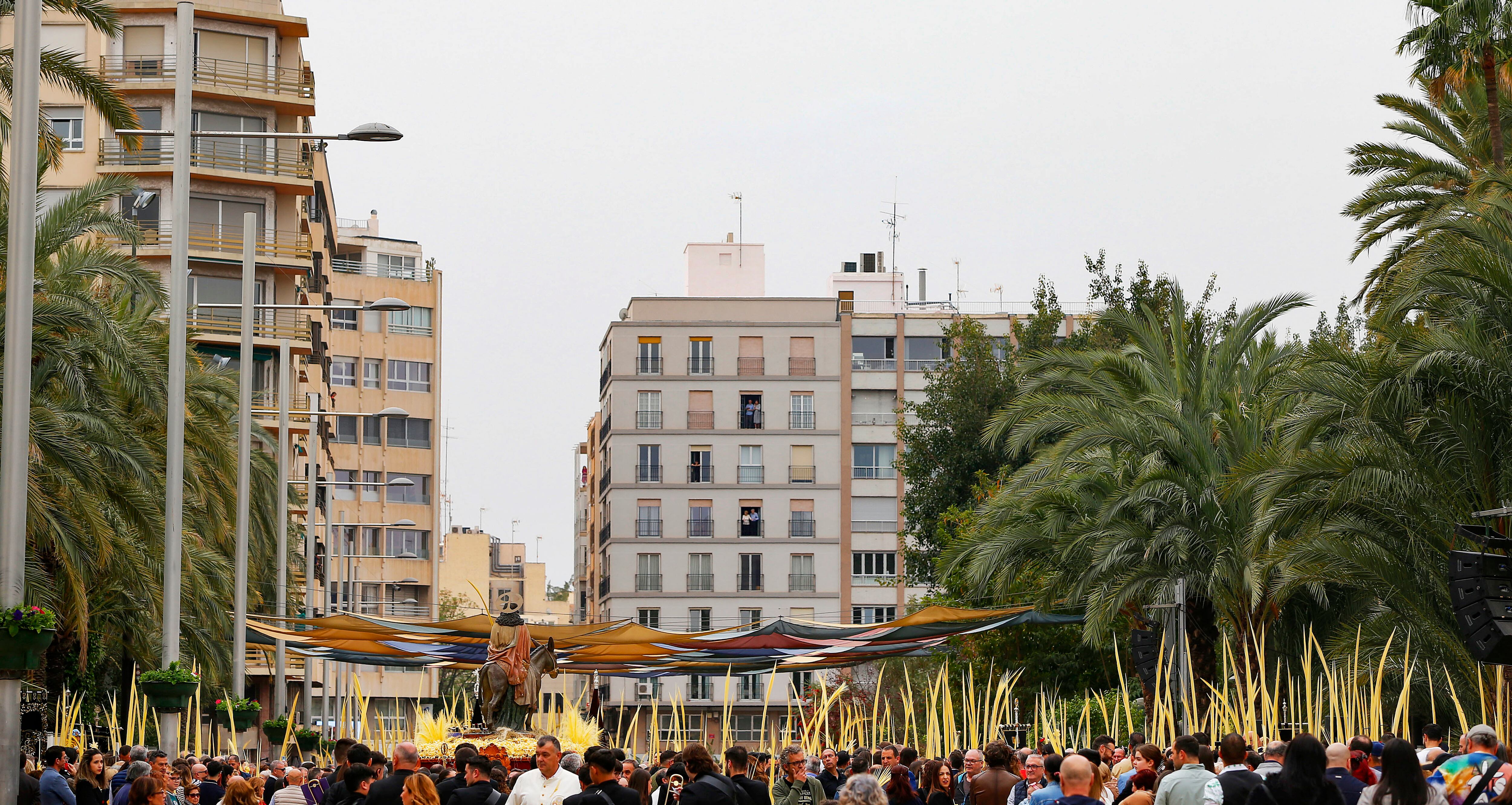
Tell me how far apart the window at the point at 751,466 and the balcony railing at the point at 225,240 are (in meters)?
28.1

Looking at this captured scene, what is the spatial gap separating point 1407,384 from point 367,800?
13.5 metres

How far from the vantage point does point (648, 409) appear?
81.4 m

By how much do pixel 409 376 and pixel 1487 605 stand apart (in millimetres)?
75711

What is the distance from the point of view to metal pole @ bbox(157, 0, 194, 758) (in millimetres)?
18406

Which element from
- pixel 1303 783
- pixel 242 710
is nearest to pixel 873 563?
pixel 242 710

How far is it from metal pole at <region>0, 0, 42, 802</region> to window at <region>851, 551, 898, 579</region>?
68186mm

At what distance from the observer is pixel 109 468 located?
24.6m

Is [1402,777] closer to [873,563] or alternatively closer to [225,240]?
[225,240]

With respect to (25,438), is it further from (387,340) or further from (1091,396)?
(387,340)

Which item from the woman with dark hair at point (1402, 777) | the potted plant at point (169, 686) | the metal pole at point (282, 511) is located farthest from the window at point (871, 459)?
the woman with dark hair at point (1402, 777)

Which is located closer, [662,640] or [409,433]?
[662,640]

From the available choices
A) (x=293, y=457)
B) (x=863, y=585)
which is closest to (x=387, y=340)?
(x=863, y=585)

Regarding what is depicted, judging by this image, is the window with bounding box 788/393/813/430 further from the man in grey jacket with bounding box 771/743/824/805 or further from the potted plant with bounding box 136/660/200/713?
the man in grey jacket with bounding box 771/743/824/805

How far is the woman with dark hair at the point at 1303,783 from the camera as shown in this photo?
372 inches
